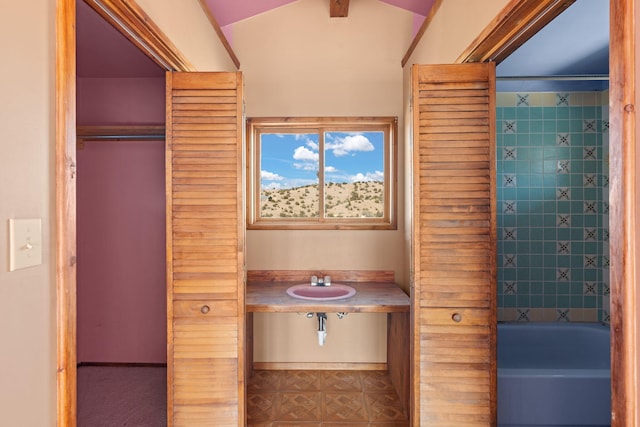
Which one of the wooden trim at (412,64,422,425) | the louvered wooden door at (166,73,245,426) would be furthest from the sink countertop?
the wooden trim at (412,64,422,425)

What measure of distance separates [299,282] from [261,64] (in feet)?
5.38

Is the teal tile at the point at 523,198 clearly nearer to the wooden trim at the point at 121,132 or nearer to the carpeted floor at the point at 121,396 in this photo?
the wooden trim at the point at 121,132

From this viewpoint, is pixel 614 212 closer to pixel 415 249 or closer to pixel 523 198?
pixel 415 249

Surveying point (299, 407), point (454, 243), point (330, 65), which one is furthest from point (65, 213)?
point (330, 65)

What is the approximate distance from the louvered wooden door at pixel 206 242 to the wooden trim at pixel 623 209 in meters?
1.45

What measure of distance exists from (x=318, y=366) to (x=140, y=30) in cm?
241

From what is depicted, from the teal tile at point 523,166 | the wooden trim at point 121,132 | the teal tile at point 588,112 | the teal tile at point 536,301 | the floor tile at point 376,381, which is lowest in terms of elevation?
the floor tile at point 376,381

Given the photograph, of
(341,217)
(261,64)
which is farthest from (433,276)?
(261,64)

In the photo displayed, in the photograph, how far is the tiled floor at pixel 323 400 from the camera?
2.19 meters

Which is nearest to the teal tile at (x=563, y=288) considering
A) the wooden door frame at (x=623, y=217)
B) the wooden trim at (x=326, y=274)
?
the wooden trim at (x=326, y=274)

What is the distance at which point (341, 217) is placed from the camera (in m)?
2.86

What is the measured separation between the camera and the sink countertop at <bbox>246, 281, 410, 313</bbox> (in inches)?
83.4

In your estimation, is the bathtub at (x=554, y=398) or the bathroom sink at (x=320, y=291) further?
the bathroom sink at (x=320, y=291)

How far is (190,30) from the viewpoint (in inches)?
74.4
